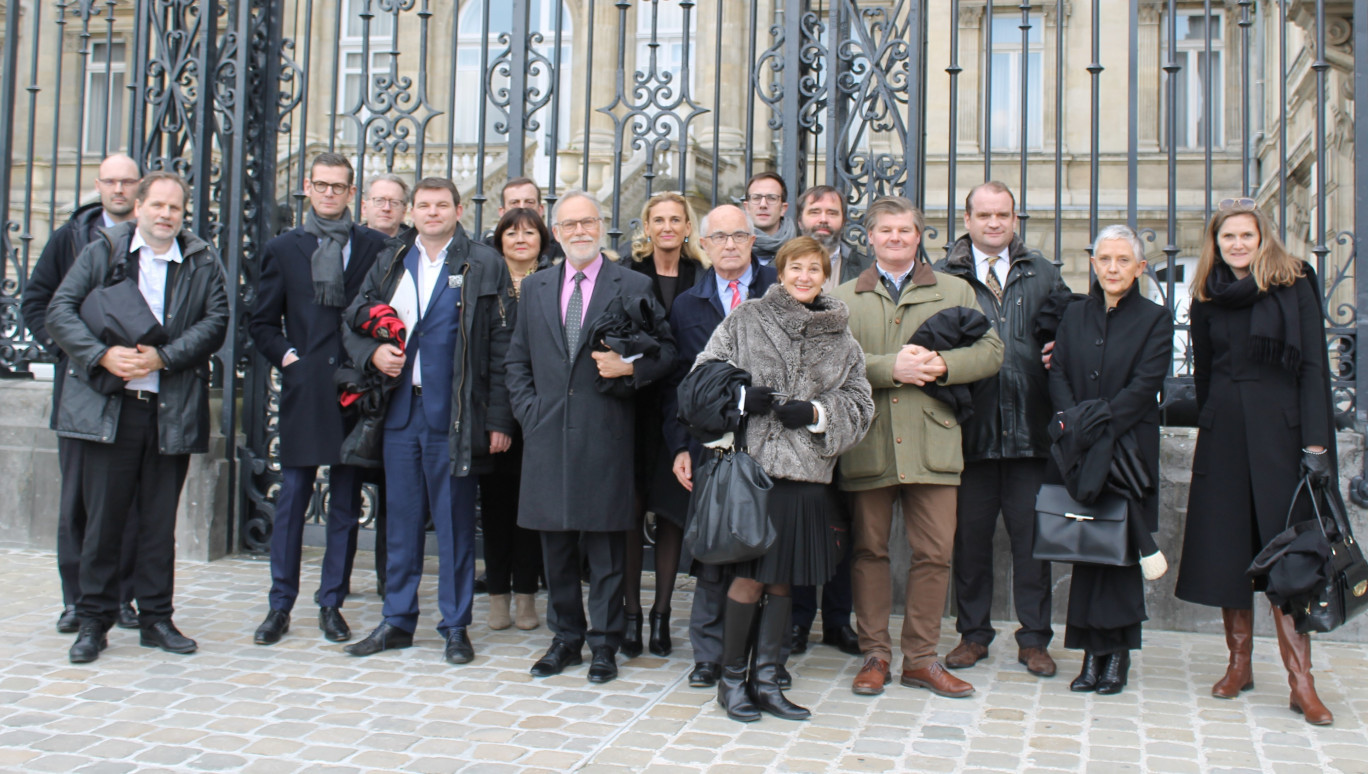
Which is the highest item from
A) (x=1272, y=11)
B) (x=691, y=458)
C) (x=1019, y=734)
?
(x=1272, y=11)

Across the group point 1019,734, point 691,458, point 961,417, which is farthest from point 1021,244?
point 1019,734

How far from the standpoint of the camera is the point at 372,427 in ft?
16.1

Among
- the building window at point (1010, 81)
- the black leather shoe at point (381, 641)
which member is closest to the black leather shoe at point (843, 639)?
the black leather shoe at point (381, 641)

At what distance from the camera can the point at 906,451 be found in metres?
4.52

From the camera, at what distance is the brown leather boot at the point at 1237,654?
4500 millimetres

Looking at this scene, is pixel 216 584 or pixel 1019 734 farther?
pixel 216 584

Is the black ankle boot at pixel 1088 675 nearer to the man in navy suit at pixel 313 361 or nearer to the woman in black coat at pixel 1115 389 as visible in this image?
the woman in black coat at pixel 1115 389

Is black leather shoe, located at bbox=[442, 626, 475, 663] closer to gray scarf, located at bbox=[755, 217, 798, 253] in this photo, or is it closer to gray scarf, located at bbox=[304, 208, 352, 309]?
gray scarf, located at bbox=[304, 208, 352, 309]

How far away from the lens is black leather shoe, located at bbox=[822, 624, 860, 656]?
510 centimetres

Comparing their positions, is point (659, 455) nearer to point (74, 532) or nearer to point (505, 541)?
point (505, 541)

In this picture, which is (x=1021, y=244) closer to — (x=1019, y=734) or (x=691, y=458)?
(x=691, y=458)

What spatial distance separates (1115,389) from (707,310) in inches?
66.1

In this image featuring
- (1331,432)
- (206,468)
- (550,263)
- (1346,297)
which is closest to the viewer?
(1331,432)

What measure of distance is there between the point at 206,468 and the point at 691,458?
341cm
